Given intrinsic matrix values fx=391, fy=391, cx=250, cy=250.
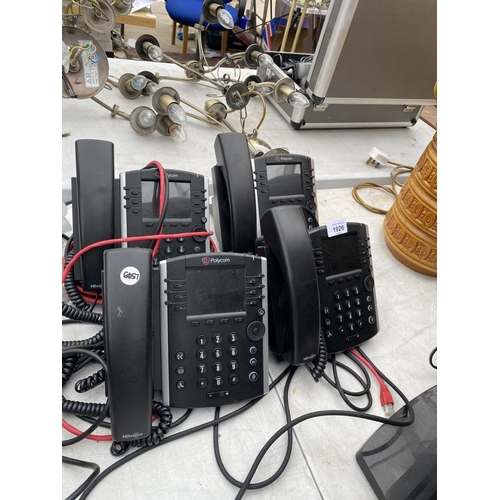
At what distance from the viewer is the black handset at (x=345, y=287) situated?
542 millimetres

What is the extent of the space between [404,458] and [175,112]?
2.76ft

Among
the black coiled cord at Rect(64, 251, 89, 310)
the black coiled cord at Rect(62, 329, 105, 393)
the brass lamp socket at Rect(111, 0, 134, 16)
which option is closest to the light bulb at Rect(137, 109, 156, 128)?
the brass lamp socket at Rect(111, 0, 134, 16)

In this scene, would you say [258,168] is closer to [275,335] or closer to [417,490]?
[275,335]

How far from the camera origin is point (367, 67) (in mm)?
1077

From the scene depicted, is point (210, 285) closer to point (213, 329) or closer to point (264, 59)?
point (213, 329)

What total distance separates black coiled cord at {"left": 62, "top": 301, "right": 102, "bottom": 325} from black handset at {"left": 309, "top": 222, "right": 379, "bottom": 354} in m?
0.31

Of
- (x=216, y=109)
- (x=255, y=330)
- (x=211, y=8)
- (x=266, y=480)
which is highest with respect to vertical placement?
(x=211, y=8)

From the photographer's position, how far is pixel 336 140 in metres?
1.25

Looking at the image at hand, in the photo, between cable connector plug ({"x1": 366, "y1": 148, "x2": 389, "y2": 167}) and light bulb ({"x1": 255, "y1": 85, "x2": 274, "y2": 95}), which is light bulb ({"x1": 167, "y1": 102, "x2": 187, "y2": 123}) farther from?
cable connector plug ({"x1": 366, "y1": 148, "x2": 389, "y2": 167})

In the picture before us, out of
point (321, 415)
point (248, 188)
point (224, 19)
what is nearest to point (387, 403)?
point (321, 415)

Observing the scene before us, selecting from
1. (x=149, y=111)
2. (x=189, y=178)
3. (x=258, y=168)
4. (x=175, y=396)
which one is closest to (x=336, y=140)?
(x=149, y=111)

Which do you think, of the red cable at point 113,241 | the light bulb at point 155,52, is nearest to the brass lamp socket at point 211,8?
the light bulb at point 155,52
